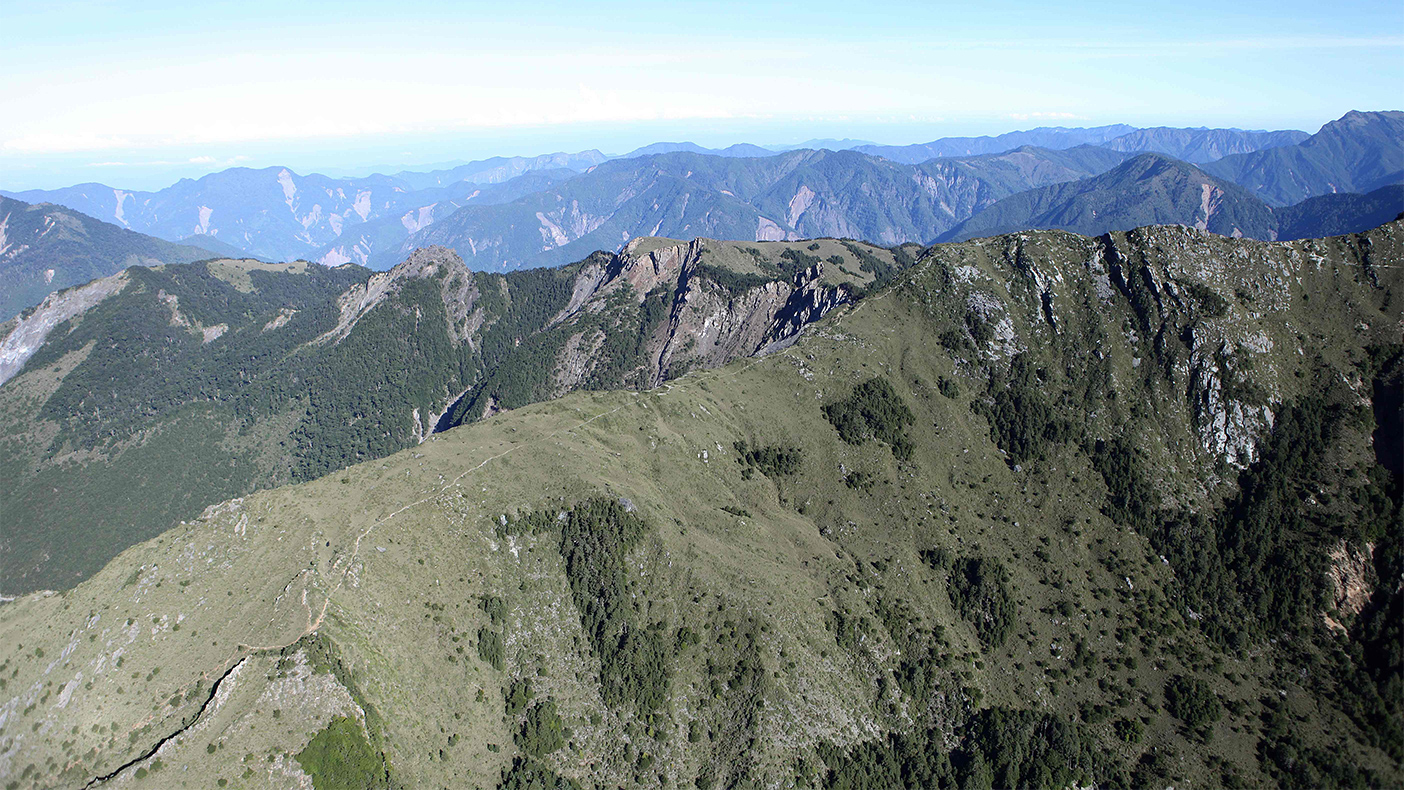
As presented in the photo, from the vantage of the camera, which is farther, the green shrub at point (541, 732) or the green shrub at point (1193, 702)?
the green shrub at point (1193, 702)

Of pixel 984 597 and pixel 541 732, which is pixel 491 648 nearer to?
pixel 541 732

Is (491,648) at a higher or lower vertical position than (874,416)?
lower

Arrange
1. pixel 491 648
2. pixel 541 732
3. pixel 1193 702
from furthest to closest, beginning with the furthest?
1. pixel 1193 702
2. pixel 491 648
3. pixel 541 732

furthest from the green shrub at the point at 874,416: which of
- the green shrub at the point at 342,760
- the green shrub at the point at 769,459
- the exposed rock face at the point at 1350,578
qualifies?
the green shrub at the point at 342,760

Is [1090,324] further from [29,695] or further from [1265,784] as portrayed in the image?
[29,695]

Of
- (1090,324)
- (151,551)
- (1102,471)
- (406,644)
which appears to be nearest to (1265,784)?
(1102,471)

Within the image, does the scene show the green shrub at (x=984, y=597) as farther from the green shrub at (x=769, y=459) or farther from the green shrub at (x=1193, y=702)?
the green shrub at (x=769, y=459)

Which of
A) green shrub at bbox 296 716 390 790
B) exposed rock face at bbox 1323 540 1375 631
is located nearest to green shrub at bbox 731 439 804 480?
green shrub at bbox 296 716 390 790

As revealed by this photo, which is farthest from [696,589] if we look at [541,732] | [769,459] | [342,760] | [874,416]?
[874,416]
